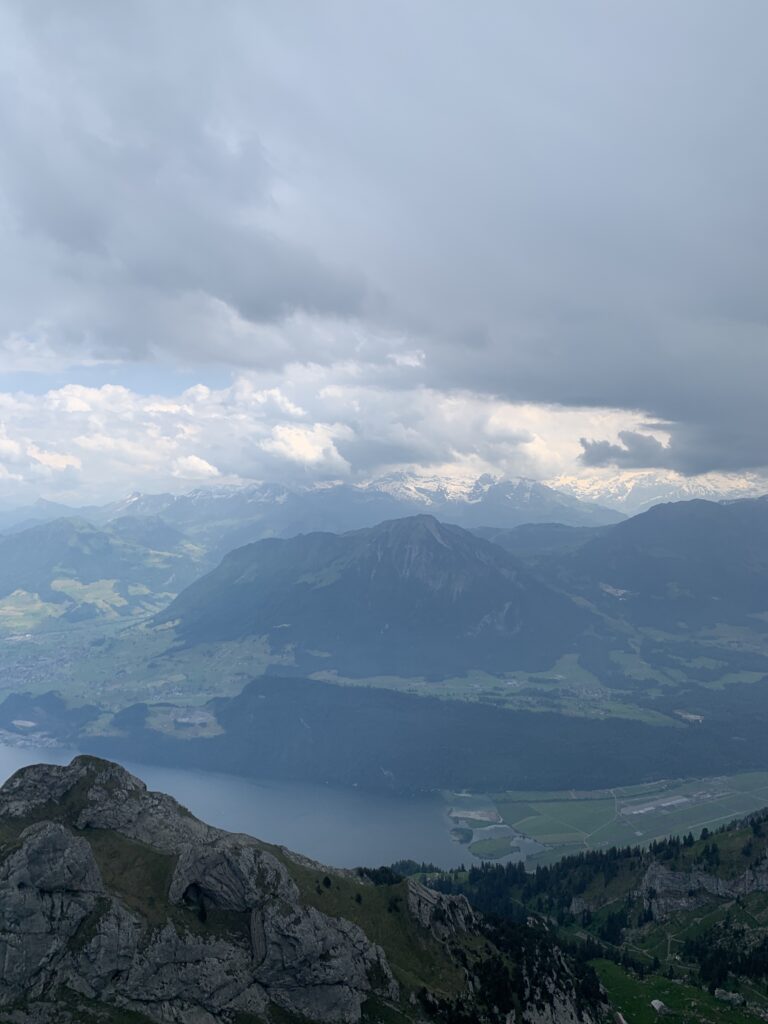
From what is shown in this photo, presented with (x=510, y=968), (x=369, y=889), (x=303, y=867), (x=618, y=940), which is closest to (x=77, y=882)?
(x=303, y=867)

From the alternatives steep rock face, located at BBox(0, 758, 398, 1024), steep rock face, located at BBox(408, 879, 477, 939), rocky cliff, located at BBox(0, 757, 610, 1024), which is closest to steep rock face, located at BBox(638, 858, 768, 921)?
rocky cliff, located at BBox(0, 757, 610, 1024)

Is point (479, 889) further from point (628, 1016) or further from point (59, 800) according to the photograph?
point (59, 800)

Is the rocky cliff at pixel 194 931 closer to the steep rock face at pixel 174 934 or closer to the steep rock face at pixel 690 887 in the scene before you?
the steep rock face at pixel 174 934

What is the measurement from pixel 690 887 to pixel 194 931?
11143 cm

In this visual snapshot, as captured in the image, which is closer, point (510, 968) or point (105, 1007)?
point (105, 1007)

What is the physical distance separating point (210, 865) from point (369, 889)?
94.0 feet

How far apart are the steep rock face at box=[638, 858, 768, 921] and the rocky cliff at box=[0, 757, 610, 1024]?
4993cm

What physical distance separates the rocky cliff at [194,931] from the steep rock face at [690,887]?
4993cm

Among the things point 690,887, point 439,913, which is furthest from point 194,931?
point 690,887

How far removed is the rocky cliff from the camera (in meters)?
83.5

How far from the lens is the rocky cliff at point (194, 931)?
83500mm

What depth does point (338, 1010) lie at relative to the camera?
90.1m

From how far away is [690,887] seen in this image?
155m

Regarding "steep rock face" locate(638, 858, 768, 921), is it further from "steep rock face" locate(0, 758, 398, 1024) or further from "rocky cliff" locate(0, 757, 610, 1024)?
"steep rock face" locate(0, 758, 398, 1024)
